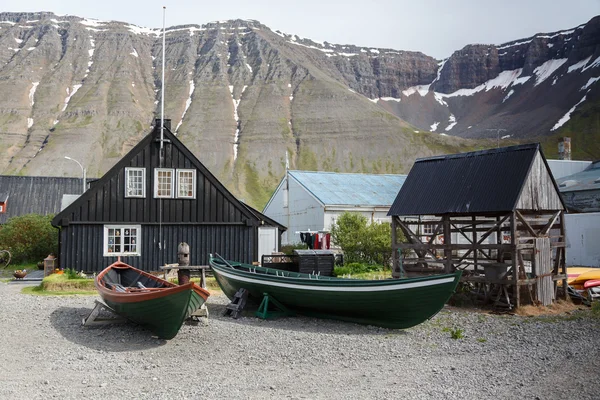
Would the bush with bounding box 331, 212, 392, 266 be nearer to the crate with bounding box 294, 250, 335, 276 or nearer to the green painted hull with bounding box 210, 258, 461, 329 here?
the crate with bounding box 294, 250, 335, 276

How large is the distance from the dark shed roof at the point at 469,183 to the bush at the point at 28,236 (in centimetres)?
2163

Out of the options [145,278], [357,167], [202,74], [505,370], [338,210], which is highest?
[202,74]

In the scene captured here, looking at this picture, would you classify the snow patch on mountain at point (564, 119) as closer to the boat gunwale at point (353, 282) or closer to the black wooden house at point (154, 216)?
the black wooden house at point (154, 216)

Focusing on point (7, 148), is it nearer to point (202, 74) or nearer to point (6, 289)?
point (202, 74)

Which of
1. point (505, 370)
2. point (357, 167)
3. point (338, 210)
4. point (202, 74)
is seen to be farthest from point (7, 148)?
point (505, 370)

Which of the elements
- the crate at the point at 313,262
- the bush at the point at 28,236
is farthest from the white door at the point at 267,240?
the bush at the point at 28,236

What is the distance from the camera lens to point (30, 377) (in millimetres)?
11492

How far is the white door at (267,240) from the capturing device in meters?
33.9

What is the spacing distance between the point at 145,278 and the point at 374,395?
10.0 meters

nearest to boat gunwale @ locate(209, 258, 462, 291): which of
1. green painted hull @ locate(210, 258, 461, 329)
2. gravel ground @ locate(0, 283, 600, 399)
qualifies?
green painted hull @ locate(210, 258, 461, 329)

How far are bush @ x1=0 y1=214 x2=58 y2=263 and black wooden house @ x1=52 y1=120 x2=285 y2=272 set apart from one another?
31.9ft

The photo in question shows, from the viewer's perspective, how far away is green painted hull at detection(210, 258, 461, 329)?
15.5 meters

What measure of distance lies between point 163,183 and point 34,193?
2862 cm

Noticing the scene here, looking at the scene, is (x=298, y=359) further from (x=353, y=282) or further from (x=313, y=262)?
(x=313, y=262)
